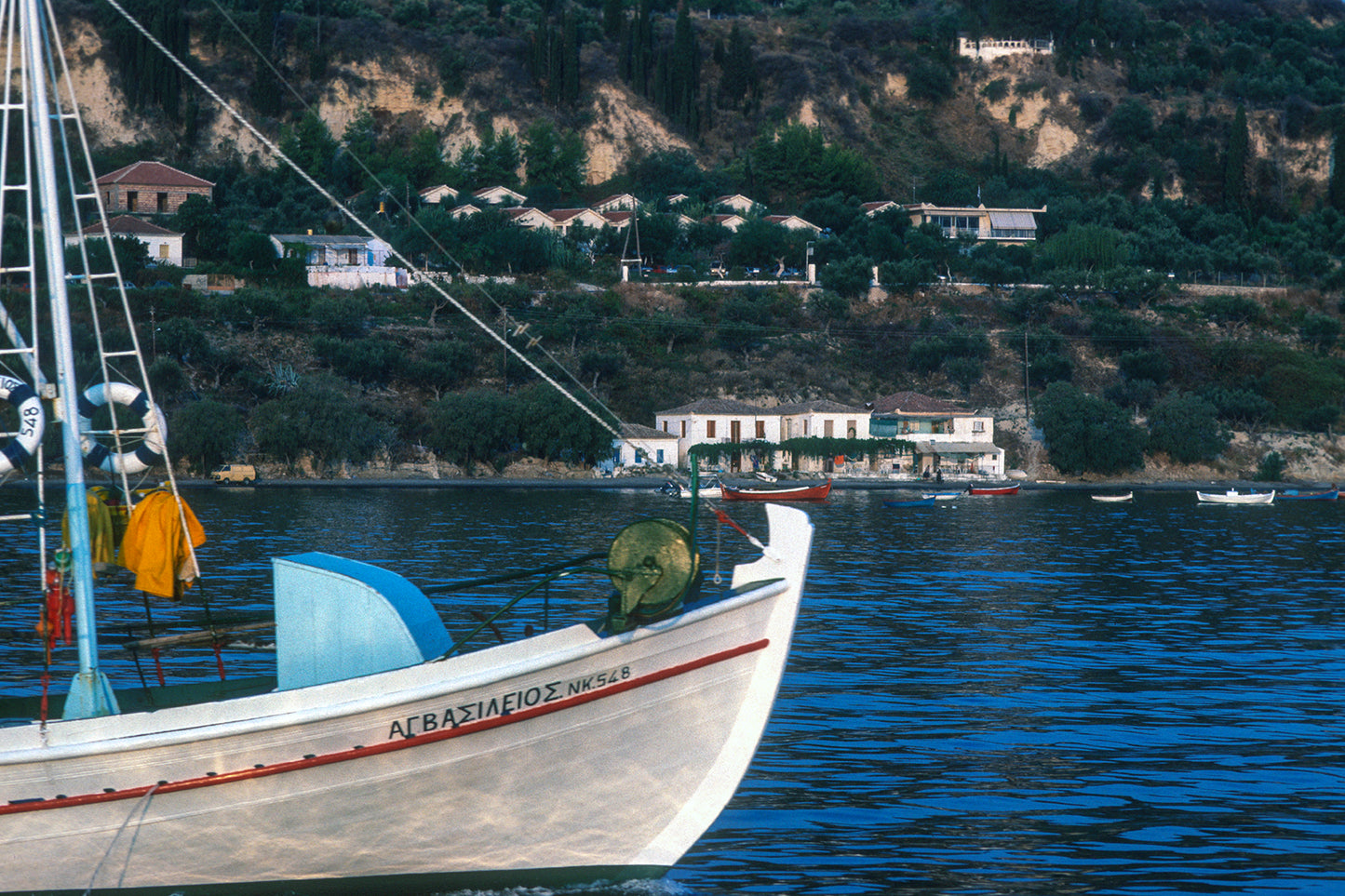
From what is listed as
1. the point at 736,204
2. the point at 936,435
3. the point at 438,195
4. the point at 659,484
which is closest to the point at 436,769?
the point at 659,484

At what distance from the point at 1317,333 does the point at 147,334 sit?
95281mm

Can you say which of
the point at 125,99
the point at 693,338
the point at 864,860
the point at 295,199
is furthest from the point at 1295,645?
the point at 125,99

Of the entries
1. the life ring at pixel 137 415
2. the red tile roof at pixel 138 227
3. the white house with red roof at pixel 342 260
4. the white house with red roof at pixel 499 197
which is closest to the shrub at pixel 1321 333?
the white house with red roof at pixel 499 197

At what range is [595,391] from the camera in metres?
112

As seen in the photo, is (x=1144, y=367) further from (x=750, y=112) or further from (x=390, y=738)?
(x=390, y=738)

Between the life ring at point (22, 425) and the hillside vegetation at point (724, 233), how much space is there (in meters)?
64.8

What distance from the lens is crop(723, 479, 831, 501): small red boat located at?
8619 cm

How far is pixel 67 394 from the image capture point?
14.7 m

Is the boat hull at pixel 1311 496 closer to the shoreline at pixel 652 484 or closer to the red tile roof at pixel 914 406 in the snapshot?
the shoreline at pixel 652 484

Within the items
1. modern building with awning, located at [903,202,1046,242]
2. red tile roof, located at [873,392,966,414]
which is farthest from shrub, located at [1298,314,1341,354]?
red tile roof, located at [873,392,966,414]

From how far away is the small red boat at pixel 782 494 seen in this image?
86.2m

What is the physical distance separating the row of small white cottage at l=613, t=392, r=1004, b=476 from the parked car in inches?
972

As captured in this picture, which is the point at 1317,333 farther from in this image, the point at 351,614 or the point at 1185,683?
the point at 351,614

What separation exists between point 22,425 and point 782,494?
7319cm
